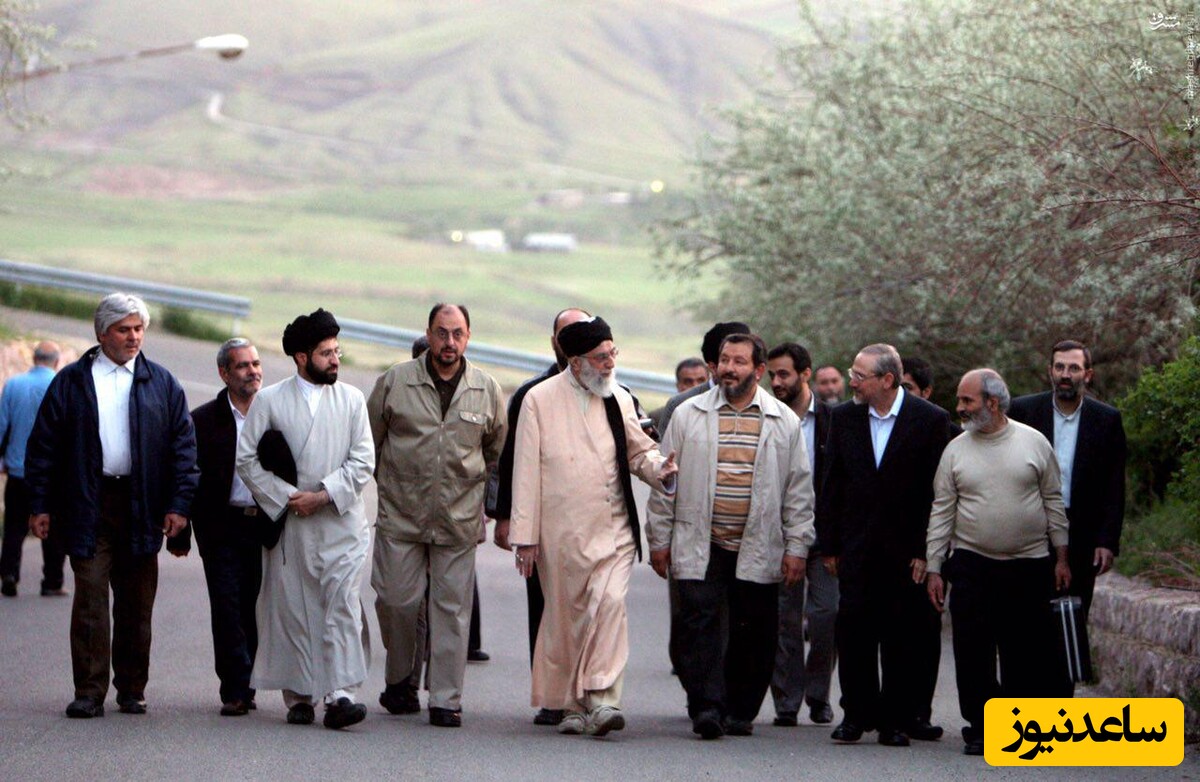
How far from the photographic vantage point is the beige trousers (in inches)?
417

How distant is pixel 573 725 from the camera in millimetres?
10164

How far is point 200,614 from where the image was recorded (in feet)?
49.6

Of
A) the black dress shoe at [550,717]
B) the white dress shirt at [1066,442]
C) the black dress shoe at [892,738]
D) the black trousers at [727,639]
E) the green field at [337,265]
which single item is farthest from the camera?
the green field at [337,265]

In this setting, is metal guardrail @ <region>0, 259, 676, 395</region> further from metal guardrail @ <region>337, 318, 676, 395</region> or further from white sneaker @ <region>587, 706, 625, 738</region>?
white sneaker @ <region>587, 706, 625, 738</region>

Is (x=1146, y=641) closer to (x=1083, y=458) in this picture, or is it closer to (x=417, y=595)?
(x=1083, y=458)

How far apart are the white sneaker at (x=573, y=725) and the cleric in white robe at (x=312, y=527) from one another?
1.13 metres

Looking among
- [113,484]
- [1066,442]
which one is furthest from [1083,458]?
[113,484]

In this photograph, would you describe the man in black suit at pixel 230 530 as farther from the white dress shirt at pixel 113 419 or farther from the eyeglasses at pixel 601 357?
the eyeglasses at pixel 601 357

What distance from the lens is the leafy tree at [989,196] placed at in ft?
48.4

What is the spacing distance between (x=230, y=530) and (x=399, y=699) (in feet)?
4.53

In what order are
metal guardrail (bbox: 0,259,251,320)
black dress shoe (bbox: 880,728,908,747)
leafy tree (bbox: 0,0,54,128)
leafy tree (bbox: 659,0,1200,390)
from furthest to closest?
metal guardrail (bbox: 0,259,251,320) → leafy tree (bbox: 0,0,54,128) → leafy tree (bbox: 659,0,1200,390) → black dress shoe (bbox: 880,728,908,747)

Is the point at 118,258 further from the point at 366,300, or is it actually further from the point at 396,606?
the point at 396,606

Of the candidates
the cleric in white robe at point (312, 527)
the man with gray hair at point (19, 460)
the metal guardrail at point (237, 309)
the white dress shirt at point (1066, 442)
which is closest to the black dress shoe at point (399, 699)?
the cleric in white robe at point (312, 527)

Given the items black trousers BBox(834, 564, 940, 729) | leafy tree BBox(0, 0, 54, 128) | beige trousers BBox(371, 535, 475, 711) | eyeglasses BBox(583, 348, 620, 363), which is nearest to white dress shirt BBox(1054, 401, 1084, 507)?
black trousers BBox(834, 564, 940, 729)
